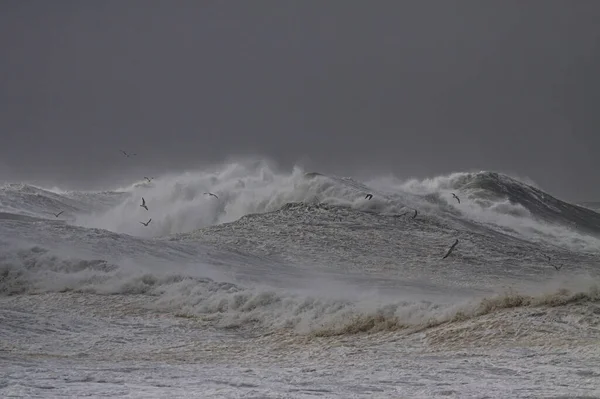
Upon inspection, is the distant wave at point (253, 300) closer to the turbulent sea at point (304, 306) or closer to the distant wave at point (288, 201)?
the turbulent sea at point (304, 306)

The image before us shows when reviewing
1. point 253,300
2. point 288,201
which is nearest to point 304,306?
point 253,300

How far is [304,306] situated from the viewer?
12.9 metres

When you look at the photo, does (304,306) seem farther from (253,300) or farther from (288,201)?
(288,201)

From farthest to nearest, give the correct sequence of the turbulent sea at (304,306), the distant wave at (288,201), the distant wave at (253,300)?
the distant wave at (288,201) → the distant wave at (253,300) → the turbulent sea at (304,306)

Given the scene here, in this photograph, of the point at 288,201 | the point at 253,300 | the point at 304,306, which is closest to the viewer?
the point at 304,306

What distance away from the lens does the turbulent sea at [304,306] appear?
677cm

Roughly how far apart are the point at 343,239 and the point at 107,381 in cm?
1741

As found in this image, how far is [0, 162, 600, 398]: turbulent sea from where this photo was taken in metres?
6.77

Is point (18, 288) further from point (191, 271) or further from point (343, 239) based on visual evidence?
point (343, 239)

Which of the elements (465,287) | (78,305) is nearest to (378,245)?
(465,287)

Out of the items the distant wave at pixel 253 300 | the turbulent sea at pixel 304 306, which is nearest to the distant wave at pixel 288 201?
the turbulent sea at pixel 304 306

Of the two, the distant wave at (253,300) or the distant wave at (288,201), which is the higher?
the distant wave at (288,201)

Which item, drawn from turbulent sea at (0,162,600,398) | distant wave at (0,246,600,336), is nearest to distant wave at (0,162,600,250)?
turbulent sea at (0,162,600,398)

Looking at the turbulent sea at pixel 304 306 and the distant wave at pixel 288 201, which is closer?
the turbulent sea at pixel 304 306
